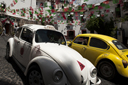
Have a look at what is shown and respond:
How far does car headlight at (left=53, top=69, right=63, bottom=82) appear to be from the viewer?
197cm

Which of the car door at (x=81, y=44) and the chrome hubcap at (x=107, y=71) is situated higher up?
the car door at (x=81, y=44)

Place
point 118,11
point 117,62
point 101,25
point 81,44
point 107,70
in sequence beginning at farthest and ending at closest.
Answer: point 101,25, point 118,11, point 81,44, point 107,70, point 117,62

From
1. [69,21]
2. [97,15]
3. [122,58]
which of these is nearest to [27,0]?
[69,21]

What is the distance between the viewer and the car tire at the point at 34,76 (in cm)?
215

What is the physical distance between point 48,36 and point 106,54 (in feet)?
8.11

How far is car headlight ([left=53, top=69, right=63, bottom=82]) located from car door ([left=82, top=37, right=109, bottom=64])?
9.31 feet

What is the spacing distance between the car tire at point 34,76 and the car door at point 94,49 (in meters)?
3.01

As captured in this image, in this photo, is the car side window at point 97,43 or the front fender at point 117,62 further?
the car side window at point 97,43

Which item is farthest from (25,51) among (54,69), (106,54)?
(106,54)

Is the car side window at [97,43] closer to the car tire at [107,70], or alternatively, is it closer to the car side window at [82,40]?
the car side window at [82,40]

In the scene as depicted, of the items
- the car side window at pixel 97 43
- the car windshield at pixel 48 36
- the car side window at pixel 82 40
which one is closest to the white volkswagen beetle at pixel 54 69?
the car windshield at pixel 48 36

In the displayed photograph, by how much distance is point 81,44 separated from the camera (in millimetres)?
5305

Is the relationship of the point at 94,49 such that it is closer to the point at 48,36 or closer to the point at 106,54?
the point at 106,54

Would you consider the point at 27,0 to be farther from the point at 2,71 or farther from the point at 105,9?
the point at 2,71
